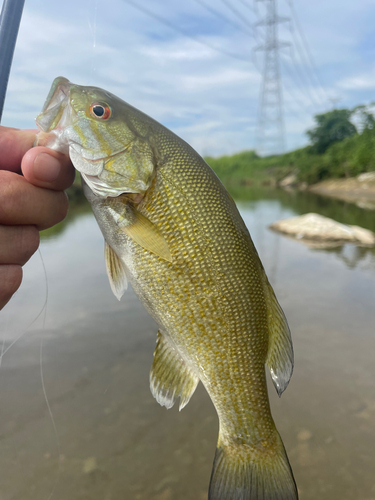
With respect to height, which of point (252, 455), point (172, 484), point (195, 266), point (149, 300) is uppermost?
point (195, 266)

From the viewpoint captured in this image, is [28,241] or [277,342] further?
[277,342]

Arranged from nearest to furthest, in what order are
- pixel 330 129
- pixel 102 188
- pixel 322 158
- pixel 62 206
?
1. pixel 102 188
2. pixel 62 206
3. pixel 322 158
4. pixel 330 129

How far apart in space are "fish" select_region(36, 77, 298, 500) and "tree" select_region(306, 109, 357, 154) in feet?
185

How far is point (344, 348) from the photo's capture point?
4859 mm

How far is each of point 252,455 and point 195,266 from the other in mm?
974

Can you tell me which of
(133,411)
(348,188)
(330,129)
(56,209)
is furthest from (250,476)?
(330,129)

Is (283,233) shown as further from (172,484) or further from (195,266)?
(195,266)

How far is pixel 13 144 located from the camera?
1.64 m

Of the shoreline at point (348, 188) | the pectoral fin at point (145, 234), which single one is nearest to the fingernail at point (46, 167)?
the pectoral fin at point (145, 234)

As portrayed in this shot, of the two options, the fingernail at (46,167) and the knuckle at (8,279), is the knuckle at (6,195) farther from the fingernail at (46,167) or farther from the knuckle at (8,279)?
the knuckle at (8,279)

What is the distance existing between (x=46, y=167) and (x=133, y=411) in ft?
9.97

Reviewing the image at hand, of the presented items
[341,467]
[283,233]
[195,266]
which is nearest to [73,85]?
[195,266]

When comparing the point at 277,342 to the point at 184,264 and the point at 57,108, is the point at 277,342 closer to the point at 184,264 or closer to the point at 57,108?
the point at 184,264

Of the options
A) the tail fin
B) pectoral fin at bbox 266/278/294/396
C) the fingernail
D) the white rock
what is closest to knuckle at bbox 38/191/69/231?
the fingernail
